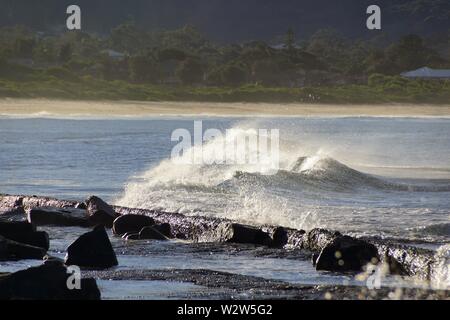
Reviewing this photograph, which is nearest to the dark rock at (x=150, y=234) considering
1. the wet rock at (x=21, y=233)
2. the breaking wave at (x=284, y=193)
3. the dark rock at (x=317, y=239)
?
the wet rock at (x=21, y=233)

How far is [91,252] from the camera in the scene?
616 inches

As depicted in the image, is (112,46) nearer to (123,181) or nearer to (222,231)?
(123,181)

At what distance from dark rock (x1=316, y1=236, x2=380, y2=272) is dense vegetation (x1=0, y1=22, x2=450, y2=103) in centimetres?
6352

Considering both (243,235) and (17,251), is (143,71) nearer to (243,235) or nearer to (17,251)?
(243,235)

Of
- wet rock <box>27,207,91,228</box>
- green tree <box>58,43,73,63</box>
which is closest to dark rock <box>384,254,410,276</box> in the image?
wet rock <box>27,207,91,228</box>

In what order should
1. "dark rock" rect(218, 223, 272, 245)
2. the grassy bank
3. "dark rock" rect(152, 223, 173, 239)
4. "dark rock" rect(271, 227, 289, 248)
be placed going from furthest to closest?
the grassy bank → "dark rock" rect(152, 223, 173, 239) → "dark rock" rect(218, 223, 272, 245) → "dark rock" rect(271, 227, 289, 248)

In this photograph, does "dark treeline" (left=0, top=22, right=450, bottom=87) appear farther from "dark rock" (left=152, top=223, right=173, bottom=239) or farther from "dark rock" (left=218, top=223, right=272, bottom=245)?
"dark rock" (left=218, top=223, right=272, bottom=245)

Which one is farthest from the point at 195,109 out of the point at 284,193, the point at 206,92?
the point at 284,193

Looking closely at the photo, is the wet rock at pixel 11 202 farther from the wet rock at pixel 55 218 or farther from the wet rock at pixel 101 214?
the wet rock at pixel 101 214

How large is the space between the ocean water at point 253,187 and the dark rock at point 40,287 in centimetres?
93

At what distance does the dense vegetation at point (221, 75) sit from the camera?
279 feet

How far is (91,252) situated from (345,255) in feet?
10.5

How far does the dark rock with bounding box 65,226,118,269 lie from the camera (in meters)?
15.6

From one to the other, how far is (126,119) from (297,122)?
10516 mm
